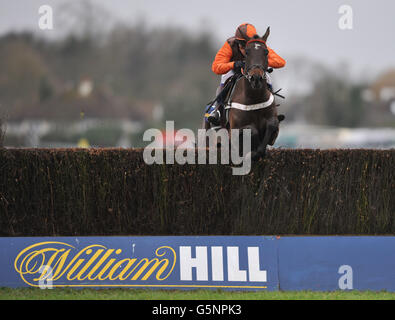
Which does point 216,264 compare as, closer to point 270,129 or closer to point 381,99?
point 270,129

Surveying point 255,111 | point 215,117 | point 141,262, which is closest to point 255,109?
point 255,111

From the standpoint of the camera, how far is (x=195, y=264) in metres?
6.94

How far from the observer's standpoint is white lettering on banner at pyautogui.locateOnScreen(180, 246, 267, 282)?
6891 millimetres

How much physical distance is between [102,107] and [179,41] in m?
14.0

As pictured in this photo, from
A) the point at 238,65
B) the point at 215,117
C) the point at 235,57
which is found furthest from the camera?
the point at 215,117

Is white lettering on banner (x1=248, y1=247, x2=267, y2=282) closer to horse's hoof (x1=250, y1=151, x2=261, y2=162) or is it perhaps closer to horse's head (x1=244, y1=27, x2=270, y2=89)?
horse's hoof (x1=250, y1=151, x2=261, y2=162)

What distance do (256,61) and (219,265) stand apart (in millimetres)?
2915

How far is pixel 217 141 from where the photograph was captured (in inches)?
361

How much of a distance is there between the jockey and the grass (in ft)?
11.5
